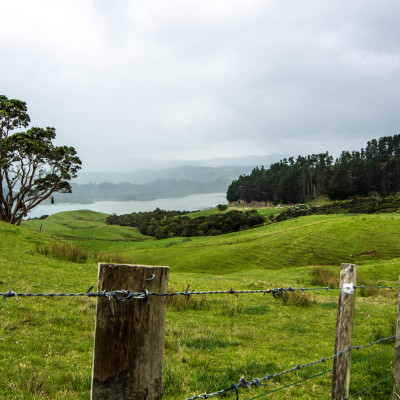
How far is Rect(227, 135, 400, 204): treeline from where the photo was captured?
125 m

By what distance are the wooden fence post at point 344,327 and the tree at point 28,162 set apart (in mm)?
43412

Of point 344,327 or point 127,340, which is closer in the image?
point 127,340

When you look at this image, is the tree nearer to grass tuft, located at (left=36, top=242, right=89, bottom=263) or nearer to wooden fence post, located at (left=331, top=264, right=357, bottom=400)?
grass tuft, located at (left=36, top=242, right=89, bottom=263)

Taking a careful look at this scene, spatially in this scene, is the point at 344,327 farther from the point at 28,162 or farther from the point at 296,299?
the point at 28,162

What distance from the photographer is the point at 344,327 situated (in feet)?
14.7

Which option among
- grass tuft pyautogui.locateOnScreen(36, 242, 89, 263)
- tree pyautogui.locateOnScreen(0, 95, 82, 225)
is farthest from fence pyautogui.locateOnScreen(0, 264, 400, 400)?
tree pyautogui.locateOnScreen(0, 95, 82, 225)

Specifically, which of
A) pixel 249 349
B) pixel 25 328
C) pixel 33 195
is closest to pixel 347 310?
pixel 249 349

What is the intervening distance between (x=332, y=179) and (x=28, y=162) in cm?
12314

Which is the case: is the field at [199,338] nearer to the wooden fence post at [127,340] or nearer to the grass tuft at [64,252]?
the grass tuft at [64,252]

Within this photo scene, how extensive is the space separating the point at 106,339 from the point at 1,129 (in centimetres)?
4656

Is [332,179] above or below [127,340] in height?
above

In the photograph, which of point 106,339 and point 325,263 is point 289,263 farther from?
point 106,339

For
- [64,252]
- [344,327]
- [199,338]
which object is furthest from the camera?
[64,252]

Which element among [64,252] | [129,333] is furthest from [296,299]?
[64,252]
